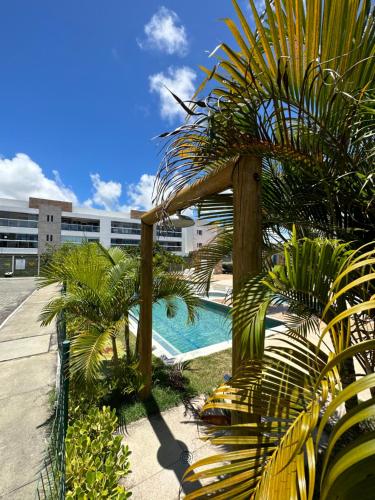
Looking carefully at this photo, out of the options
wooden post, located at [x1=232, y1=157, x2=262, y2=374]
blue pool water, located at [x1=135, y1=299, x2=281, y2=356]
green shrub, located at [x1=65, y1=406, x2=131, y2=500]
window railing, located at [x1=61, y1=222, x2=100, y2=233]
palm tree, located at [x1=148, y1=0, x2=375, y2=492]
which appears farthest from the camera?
window railing, located at [x1=61, y1=222, x2=100, y2=233]

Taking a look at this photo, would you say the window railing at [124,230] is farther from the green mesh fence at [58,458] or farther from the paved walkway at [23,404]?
the green mesh fence at [58,458]

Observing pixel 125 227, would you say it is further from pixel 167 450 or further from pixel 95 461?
pixel 95 461

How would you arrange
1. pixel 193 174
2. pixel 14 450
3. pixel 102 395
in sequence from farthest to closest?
pixel 102 395 → pixel 14 450 → pixel 193 174

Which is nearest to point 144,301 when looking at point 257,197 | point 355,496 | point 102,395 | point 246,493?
point 102,395

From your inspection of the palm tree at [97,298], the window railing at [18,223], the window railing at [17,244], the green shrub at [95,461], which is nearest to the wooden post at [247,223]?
the green shrub at [95,461]

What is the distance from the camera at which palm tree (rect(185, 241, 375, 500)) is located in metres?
0.53

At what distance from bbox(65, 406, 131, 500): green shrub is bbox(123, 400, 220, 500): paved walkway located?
292 millimetres

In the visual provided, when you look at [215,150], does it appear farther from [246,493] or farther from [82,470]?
[82,470]

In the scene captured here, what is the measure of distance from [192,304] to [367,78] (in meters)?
3.50

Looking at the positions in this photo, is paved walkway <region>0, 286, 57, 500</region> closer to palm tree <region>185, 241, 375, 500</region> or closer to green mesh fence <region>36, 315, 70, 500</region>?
green mesh fence <region>36, 315, 70, 500</region>

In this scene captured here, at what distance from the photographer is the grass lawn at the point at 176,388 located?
12.0ft

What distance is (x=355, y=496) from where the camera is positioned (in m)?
0.56

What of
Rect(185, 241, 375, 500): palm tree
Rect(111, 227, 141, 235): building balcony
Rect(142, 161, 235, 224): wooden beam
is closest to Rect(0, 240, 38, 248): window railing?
Rect(111, 227, 141, 235): building balcony

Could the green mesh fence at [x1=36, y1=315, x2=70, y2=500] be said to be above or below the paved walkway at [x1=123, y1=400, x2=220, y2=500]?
above
